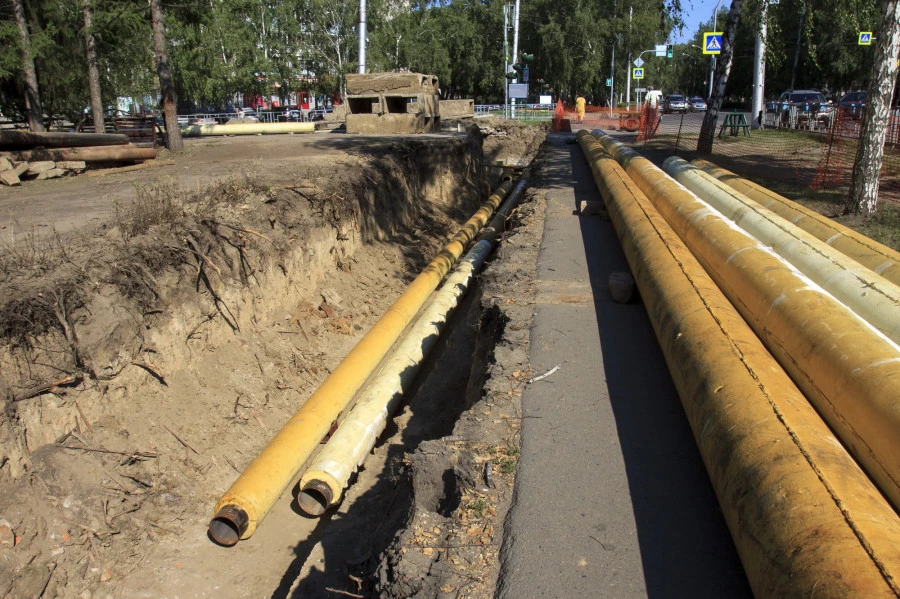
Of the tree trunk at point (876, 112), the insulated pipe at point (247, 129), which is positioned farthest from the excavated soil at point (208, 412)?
the insulated pipe at point (247, 129)

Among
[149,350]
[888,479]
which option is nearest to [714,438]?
[888,479]

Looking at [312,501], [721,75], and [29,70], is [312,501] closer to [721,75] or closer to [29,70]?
[721,75]

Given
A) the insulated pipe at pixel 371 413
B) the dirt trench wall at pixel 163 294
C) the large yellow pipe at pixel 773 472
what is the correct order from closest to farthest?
1. the large yellow pipe at pixel 773 472
2. the dirt trench wall at pixel 163 294
3. the insulated pipe at pixel 371 413

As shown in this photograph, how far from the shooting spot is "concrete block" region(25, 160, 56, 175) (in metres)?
10.4

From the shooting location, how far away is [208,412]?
5.93 m

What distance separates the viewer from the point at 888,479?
2.57 m

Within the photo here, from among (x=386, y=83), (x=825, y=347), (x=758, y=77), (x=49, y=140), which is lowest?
(x=825, y=347)

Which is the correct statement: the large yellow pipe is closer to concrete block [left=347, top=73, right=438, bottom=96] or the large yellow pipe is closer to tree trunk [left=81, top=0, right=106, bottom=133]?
tree trunk [left=81, top=0, right=106, bottom=133]

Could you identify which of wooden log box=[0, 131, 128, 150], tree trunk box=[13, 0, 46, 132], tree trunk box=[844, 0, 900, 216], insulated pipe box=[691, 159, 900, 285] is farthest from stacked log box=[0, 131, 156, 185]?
tree trunk box=[844, 0, 900, 216]

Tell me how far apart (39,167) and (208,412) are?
24.1 feet

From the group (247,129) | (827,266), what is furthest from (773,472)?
(247,129)

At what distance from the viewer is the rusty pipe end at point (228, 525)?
4574 mm

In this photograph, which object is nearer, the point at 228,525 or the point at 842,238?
the point at 228,525

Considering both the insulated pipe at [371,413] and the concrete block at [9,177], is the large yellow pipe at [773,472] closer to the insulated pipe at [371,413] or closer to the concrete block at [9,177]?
the insulated pipe at [371,413]
